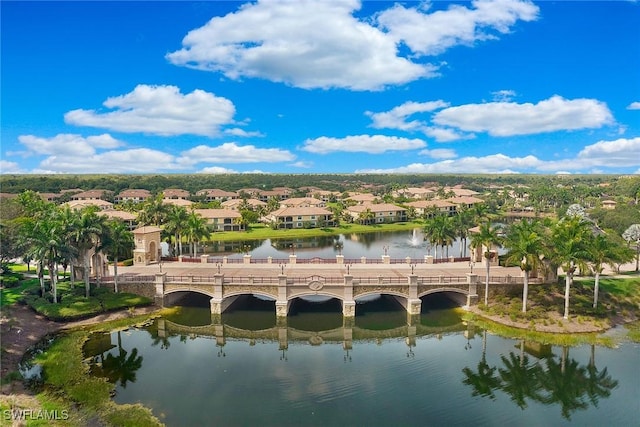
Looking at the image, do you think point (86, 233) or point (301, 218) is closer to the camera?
point (86, 233)

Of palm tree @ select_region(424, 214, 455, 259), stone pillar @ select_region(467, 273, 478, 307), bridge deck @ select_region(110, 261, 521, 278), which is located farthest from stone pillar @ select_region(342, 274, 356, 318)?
palm tree @ select_region(424, 214, 455, 259)

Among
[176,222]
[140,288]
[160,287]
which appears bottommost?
[140,288]

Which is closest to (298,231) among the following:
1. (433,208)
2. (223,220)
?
(223,220)

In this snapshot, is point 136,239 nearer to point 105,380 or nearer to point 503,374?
point 105,380

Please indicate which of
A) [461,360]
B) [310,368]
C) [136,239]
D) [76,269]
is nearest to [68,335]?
[76,269]

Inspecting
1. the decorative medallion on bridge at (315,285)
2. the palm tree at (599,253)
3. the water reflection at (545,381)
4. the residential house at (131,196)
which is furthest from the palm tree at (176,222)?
the residential house at (131,196)

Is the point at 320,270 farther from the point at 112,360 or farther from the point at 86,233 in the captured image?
the point at 86,233
